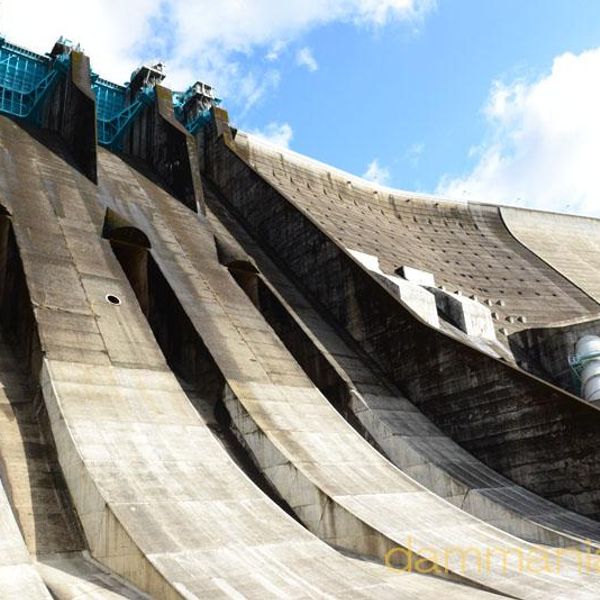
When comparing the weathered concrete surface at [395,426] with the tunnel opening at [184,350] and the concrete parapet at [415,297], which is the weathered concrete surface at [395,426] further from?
the tunnel opening at [184,350]

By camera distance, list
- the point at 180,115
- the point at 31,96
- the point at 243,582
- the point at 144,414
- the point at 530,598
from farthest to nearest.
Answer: the point at 180,115 < the point at 31,96 < the point at 144,414 < the point at 530,598 < the point at 243,582

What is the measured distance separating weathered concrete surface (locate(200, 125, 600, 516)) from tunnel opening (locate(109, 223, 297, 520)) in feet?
16.6

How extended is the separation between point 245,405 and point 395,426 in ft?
12.2

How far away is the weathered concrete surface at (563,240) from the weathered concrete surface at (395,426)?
1804cm

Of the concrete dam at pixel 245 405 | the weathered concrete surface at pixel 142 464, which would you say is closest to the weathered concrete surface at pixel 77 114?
the concrete dam at pixel 245 405

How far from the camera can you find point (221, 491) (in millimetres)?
9648

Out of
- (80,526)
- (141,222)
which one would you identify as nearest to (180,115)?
(141,222)

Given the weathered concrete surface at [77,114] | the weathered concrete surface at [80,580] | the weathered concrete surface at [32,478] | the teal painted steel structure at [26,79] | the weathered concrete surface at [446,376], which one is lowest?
the weathered concrete surface at [80,580]

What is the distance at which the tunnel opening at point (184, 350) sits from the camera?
11.9 metres

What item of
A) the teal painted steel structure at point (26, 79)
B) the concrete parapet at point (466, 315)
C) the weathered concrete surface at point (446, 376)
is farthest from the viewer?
the teal painted steel structure at point (26, 79)

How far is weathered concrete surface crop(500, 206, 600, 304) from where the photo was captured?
106 ft

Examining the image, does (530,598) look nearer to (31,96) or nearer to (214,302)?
(214,302)

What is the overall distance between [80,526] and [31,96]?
22.2m

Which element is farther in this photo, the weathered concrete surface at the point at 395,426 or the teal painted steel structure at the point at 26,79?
the teal painted steel structure at the point at 26,79
